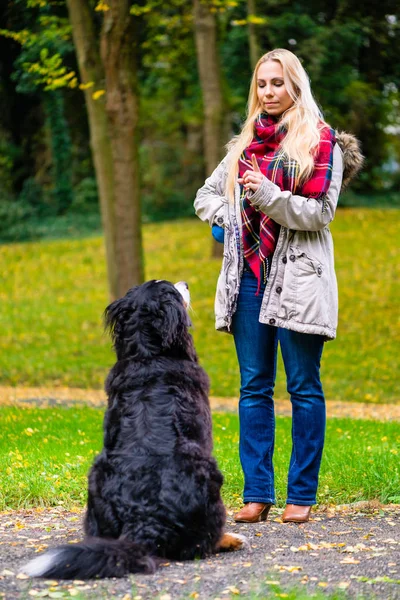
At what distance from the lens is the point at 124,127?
11.8 metres

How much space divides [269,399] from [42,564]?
177 centimetres

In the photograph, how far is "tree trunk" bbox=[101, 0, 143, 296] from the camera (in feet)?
36.8

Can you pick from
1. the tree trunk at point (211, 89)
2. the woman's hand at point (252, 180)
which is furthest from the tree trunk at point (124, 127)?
the woman's hand at point (252, 180)

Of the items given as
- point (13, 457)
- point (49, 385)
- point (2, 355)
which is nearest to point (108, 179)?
point (49, 385)

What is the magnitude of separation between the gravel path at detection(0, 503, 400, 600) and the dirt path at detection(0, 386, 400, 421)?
5325 mm

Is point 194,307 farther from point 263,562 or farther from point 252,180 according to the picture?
point 263,562

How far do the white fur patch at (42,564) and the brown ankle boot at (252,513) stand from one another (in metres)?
1.47

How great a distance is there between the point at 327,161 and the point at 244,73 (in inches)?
859

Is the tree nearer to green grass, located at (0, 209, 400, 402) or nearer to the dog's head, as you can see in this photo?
green grass, located at (0, 209, 400, 402)

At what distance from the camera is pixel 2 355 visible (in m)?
15.6

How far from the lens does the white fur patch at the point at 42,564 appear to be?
3875 millimetres

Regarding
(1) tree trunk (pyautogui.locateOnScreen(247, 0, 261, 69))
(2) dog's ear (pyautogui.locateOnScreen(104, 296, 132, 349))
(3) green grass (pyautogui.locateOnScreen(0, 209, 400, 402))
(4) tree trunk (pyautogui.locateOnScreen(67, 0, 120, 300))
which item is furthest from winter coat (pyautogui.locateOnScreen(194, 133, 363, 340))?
(1) tree trunk (pyautogui.locateOnScreen(247, 0, 261, 69))

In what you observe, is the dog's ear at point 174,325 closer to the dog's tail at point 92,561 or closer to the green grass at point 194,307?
the dog's tail at point 92,561

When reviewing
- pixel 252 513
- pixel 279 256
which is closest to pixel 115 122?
pixel 279 256
